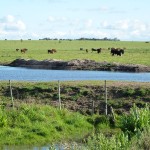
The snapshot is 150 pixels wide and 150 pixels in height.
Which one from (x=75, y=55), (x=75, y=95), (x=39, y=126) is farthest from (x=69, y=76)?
(x=75, y=55)

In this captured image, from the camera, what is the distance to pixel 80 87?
115 feet

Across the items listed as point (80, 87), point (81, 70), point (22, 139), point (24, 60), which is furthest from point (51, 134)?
point (24, 60)

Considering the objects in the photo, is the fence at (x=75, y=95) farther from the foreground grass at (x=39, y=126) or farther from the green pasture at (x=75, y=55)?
the green pasture at (x=75, y=55)

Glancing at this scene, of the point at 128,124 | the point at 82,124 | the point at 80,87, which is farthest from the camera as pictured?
the point at 80,87

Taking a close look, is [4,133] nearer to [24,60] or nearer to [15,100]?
[15,100]

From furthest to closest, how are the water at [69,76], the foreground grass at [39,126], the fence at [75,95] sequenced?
the water at [69,76]
the fence at [75,95]
the foreground grass at [39,126]

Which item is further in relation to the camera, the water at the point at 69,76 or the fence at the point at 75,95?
the water at the point at 69,76

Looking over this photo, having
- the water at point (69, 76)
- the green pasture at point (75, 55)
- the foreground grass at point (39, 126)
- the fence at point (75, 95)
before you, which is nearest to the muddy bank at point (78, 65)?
the green pasture at point (75, 55)

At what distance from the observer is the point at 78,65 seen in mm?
64000

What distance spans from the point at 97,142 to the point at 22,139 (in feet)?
30.0

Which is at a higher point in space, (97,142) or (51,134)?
(97,142)

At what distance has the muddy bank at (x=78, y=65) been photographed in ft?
197

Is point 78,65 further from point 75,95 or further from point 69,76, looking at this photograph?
point 75,95

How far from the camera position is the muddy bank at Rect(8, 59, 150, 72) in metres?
60.0
